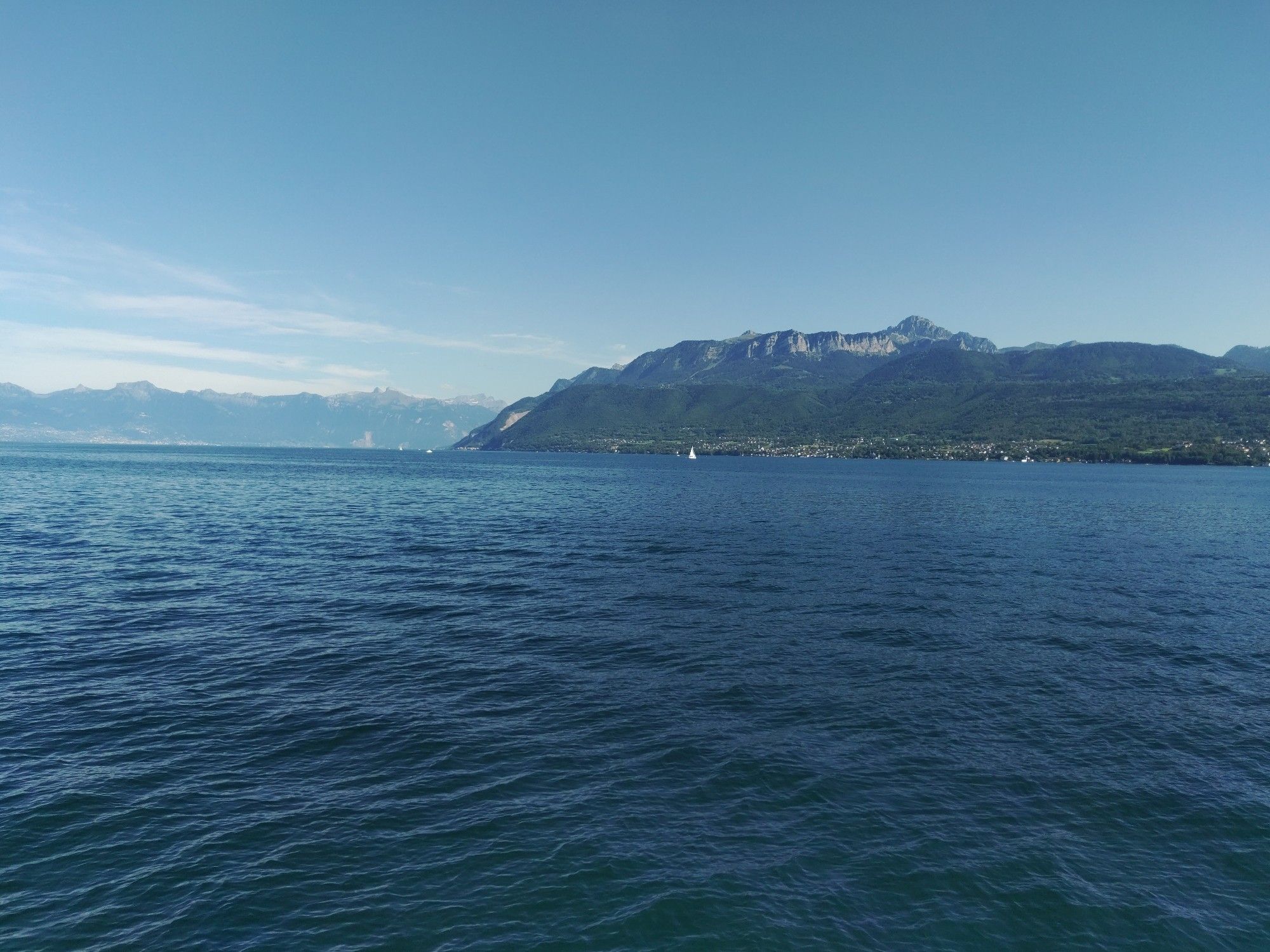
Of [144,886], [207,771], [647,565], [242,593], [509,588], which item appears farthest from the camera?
[647,565]

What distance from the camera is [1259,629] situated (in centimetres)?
4775

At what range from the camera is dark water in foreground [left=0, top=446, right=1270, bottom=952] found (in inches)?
706

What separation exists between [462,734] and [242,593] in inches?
1366

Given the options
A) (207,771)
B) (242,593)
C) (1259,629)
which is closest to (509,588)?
(242,593)

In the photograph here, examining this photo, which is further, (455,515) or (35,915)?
(455,515)

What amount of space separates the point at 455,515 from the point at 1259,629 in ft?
342

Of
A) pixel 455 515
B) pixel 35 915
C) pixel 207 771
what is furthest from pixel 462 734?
pixel 455 515

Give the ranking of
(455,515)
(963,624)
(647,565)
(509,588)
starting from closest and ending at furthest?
(963,624) → (509,588) → (647,565) → (455,515)

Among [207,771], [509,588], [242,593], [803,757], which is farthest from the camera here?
[509,588]

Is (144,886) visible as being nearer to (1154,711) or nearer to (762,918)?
(762,918)

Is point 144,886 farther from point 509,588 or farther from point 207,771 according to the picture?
point 509,588

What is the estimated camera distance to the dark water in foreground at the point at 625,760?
17.9 m

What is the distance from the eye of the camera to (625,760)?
26203 mm

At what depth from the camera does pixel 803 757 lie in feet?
87.6
